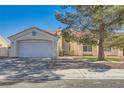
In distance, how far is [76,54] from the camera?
120ft

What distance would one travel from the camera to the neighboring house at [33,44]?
30578 mm

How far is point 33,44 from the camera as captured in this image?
30828 mm

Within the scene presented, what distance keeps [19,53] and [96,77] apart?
1857cm

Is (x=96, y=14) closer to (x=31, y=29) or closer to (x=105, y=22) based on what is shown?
(x=105, y=22)

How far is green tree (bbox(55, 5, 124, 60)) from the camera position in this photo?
73.9ft

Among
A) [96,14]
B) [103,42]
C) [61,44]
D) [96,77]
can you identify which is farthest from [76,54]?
[96,77]

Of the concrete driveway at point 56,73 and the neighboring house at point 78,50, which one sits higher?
the neighboring house at point 78,50

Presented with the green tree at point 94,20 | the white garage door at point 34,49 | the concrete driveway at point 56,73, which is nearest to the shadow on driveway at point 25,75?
the concrete driveway at point 56,73

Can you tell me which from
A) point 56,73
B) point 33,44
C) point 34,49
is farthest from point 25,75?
point 33,44

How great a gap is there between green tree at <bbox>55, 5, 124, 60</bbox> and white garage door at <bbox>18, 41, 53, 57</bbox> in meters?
6.39

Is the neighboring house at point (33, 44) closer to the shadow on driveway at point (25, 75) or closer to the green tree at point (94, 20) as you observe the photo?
the green tree at point (94, 20)

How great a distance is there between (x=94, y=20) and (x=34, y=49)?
1007 cm

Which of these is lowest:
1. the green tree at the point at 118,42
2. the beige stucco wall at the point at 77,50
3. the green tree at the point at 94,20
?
the beige stucco wall at the point at 77,50

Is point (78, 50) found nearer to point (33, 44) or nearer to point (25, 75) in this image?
point (33, 44)
